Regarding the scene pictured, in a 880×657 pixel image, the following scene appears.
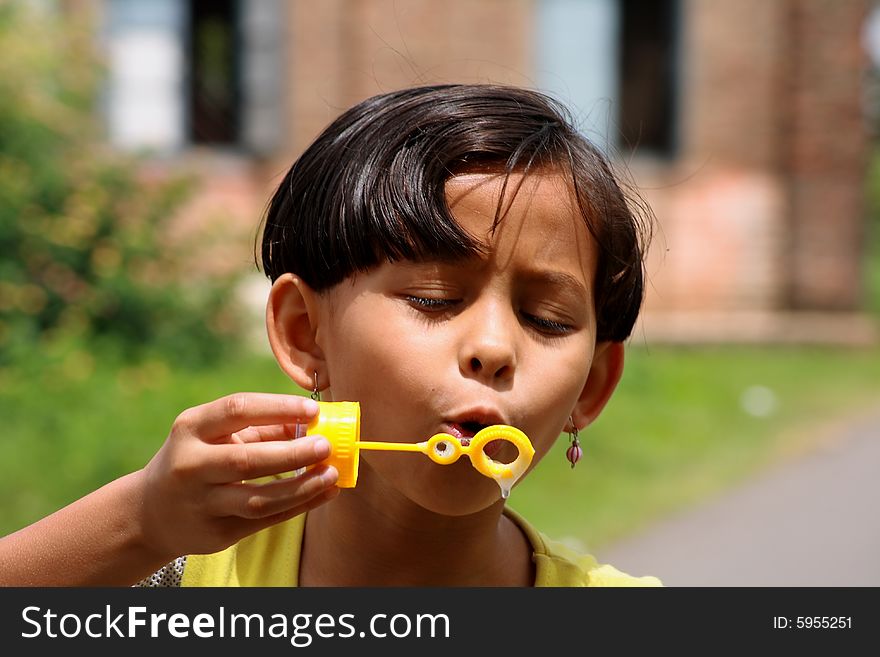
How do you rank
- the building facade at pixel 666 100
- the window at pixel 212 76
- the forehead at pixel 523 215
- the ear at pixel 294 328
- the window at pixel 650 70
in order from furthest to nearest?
the window at pixel 650 70, the window at pixel 212 76, the building facade at pixel 666 100, the ear at pixel 294 328, the forehead at pixel 523 215

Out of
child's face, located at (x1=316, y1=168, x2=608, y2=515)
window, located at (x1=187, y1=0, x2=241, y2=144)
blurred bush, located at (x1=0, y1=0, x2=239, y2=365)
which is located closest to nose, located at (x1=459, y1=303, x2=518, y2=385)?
child's face, located at (x1=316, y1=168, x2=608, y2=515)

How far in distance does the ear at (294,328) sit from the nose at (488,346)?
0.28m

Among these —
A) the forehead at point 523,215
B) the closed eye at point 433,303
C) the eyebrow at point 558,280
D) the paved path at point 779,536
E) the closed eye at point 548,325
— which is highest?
the forehead at point 523,215

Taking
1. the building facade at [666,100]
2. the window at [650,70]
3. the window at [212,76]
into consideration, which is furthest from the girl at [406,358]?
the window at [650,70]

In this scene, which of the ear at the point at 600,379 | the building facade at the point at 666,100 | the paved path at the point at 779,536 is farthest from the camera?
the building facade at the point at 666,100

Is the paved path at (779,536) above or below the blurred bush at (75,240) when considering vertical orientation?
below

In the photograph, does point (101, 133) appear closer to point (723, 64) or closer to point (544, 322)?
point (723, 64)

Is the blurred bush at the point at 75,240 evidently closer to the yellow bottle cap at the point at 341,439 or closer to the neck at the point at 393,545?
the neck at the point at 393,545

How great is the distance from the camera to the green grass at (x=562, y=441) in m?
4.81

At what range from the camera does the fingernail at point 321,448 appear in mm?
1355

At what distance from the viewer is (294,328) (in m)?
1.75

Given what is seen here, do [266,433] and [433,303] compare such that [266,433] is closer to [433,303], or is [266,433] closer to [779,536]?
[433,303]

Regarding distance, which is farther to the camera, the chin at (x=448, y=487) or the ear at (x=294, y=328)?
the ear at (x=294, y=328)

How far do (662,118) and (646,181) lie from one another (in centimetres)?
68
